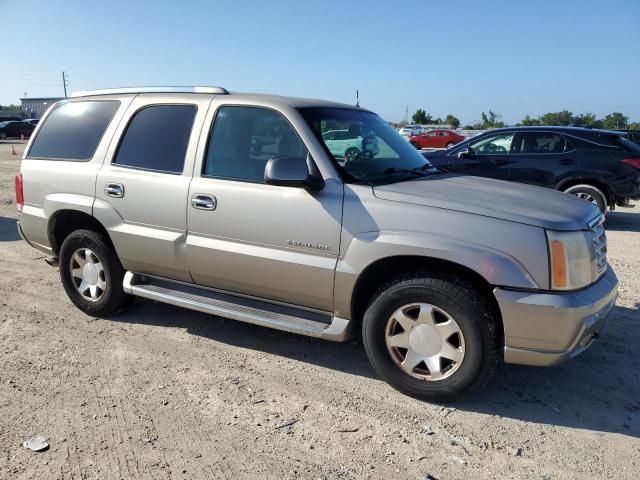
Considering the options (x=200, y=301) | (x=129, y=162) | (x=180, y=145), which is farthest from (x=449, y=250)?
(x=129, y=162)

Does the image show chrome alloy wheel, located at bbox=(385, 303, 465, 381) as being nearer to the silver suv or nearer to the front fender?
the silver suv

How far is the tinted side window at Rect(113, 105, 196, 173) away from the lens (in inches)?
166

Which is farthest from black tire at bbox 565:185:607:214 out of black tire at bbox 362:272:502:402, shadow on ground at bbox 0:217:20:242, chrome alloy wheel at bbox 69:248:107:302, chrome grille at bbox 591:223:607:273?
shadow on ground at bbox 0:217:20:242

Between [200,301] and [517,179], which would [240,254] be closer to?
[200,301]

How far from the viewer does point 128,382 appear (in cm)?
369

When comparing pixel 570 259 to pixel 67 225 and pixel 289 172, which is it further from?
pixel 67 225

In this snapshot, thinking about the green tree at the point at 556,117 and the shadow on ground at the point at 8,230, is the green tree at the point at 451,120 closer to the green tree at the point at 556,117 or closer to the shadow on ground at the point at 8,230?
the green tree at the point at 556,117

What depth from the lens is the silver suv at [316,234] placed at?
3.17 m

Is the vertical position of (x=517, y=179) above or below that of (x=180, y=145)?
below

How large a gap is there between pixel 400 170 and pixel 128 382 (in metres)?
2.43

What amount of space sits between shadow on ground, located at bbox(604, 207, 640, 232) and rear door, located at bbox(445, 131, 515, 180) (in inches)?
78.7

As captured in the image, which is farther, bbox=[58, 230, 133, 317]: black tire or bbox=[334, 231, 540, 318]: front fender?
bbox=[58, 230, 133, 317]: black tire

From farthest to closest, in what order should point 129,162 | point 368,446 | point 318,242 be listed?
point 129,162, point 318,242, point 368,446

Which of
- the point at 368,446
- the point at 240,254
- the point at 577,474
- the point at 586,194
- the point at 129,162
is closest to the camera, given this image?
the point at 577,474
